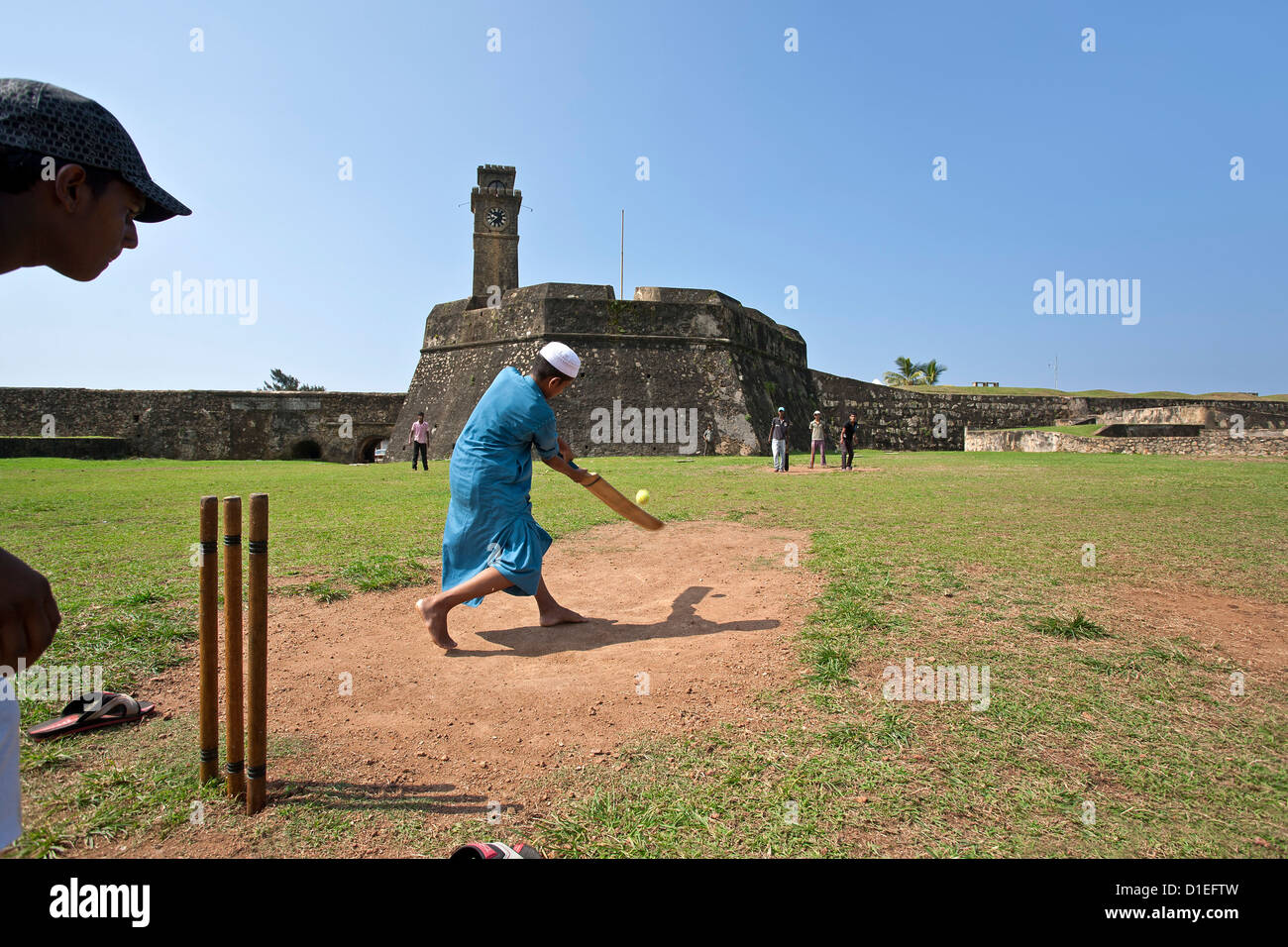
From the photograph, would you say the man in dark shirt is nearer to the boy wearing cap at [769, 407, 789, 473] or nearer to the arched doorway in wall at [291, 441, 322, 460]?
the boy wearing cap at [769, 407, 789, 473]

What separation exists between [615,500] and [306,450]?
107 ft

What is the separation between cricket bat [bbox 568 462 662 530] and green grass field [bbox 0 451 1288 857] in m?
1.22

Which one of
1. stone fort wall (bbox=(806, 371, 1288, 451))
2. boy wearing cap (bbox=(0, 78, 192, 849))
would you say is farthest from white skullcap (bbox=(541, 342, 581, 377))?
stone fort wall (bbox=(806, 371, 1288, 451))

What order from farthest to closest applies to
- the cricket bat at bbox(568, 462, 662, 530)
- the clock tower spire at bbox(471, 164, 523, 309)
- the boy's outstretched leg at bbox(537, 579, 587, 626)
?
the clock tower spire at bbox(471, 164, 523, 309) < the boy's outstretched leg at bbox(537, 579, 587, 626) < the cricket bat at bbox(568, 462, 662, 530)

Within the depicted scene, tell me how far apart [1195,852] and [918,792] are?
0.71 m

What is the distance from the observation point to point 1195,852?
6.19ft

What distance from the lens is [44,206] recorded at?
1.22 meters

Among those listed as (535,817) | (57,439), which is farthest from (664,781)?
(57,439)

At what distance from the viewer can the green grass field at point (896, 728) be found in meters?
2.03

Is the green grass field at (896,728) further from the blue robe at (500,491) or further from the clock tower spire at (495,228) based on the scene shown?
the clock tower spire at (495,228)

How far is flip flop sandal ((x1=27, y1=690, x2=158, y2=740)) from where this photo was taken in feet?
8.70

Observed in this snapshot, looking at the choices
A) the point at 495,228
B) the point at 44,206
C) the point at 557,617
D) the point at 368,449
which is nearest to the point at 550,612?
the point at 557,617

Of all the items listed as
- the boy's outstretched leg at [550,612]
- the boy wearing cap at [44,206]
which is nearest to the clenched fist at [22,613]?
the boy wearing cap at [44,206]

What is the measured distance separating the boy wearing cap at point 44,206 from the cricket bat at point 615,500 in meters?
2.87
